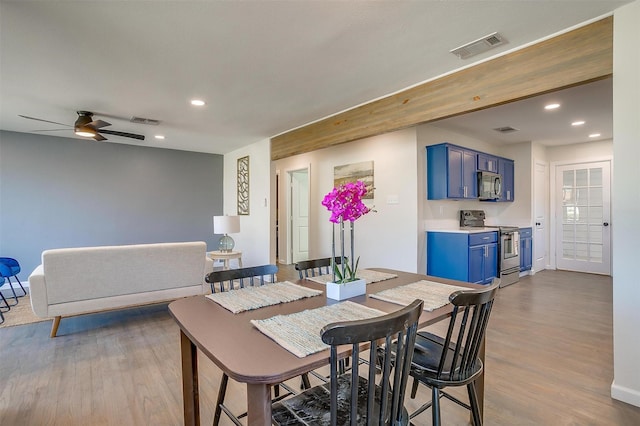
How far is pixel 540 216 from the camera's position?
6.08 m

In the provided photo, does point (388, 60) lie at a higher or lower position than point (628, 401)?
higher

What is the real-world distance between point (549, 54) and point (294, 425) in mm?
2659

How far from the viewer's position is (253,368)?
926 millimetres

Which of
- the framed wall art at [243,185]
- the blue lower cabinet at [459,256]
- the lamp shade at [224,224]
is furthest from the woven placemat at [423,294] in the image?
the framed wall art at [243,185]

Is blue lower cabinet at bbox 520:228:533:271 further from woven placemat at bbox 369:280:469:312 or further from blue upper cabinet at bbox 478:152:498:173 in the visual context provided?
woven placemat at bbox 369:280:469:312

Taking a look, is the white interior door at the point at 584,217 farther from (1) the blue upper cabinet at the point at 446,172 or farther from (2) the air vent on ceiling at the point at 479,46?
(2) the air vent on ceiling at the point at 479,46

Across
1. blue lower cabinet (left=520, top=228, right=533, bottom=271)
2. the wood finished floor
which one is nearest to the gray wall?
the wood finished floor

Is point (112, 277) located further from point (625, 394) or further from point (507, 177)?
point (507, 177)

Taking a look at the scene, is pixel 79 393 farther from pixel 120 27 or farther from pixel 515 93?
pixel 515 93

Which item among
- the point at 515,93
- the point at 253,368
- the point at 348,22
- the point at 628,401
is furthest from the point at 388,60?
the point at 628,401

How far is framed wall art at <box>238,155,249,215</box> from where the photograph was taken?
19.5ft

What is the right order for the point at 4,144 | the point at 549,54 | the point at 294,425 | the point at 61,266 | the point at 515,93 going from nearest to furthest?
the point at 294,425, the point at 549,54, the point at 515,93, the point at 61,266, the point at 4,144

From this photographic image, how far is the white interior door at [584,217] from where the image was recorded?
18.5 ft

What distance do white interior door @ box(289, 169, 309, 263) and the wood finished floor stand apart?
3.48 m
